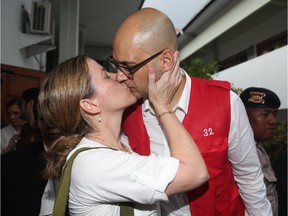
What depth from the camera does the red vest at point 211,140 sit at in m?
1.31

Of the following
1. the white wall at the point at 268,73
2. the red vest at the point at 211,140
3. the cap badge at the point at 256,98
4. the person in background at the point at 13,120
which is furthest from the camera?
the white wall at the point at 268,73

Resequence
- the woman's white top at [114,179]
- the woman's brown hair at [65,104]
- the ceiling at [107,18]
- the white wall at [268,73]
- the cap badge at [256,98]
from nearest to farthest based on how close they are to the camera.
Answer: the woman's white top at [114,179], the woman's brown hair at [65,104], the cap badge at [256,98], the white wall at [268,73], the ceiling at [107,18]

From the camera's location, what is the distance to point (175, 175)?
102cm

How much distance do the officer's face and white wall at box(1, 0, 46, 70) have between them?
284 cm

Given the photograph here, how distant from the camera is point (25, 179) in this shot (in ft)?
6.31

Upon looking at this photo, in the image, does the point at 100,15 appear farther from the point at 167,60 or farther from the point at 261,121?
the point at 167,60

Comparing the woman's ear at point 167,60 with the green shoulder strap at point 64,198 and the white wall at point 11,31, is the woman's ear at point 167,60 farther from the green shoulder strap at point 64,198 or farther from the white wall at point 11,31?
the white wall at point 11,31

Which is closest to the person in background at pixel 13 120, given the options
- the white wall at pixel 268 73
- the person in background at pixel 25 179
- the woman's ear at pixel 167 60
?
the person in background at pixel 25 179

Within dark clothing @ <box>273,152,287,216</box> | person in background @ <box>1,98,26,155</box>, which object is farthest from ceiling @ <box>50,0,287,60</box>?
dark clothing @ <box>273,152,287,216</box>

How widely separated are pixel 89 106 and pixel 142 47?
1.02 feet

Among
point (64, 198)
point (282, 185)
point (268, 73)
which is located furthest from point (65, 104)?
point (268, 73)

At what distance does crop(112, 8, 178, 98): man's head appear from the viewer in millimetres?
1215

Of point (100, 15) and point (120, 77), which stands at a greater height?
point (100, 15)

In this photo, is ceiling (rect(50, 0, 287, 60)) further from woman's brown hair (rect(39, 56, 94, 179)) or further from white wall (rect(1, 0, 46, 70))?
woman's brown hair (rect(39, 56, 94, 179))
